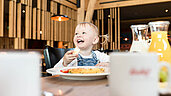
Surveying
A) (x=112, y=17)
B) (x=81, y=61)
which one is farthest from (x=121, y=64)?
(x=112, y=17)

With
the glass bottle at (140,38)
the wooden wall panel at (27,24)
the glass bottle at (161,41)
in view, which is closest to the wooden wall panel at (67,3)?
the wooden wall panel at (27,24)

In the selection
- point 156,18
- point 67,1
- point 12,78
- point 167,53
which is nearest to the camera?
point 12,78

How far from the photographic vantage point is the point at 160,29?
655 millimetres

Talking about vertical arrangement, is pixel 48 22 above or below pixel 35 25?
above

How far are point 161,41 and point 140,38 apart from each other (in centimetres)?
18

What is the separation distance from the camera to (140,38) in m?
0.83

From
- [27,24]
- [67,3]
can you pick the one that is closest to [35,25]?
[27,24]

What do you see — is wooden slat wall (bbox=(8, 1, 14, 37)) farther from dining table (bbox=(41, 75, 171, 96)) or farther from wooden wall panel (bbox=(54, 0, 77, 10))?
dining table (bbox=(41, 75, 171, 96))

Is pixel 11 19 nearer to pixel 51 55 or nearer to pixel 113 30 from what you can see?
pixel 51 55

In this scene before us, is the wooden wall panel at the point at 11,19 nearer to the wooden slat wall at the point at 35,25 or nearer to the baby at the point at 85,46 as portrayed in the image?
the wooden slat wall at the point at 35,25

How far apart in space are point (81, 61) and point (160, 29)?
91 cm

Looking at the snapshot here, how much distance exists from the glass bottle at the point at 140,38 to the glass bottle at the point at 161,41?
0.41ft

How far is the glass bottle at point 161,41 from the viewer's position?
639mm

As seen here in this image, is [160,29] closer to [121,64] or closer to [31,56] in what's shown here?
[121,64]
